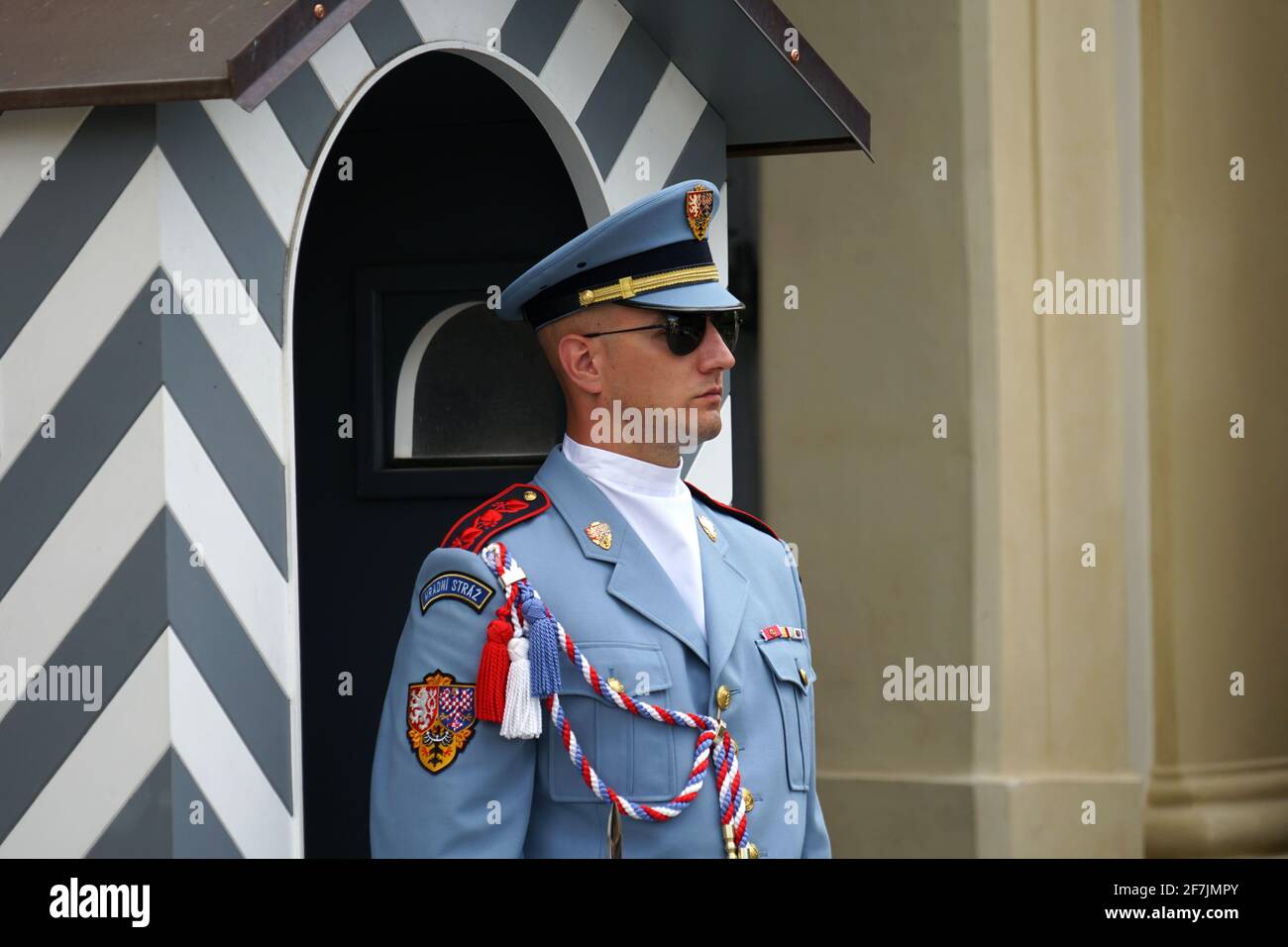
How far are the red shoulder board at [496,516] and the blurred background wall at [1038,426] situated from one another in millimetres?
2599

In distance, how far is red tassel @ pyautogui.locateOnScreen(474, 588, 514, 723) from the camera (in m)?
2.37

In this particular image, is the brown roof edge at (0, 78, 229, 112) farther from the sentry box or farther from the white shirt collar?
the white shirt collar

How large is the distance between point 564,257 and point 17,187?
2.47 feet

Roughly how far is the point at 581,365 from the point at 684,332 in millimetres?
156

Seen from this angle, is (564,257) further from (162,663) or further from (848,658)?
(848,658)

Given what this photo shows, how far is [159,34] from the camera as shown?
2.36 metres

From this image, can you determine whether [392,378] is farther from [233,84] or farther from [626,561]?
[233,84]

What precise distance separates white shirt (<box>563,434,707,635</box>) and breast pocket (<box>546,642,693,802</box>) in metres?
0.18

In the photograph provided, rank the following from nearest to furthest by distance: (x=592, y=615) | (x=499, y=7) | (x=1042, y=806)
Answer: (x=592, y=615)
(x=499, y=7)
(x=1042, y=806)

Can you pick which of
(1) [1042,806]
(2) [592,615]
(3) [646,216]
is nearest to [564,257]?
(3) [646,216]

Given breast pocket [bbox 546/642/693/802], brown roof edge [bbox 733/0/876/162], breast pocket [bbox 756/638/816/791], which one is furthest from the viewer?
brown roof edge [bbox 733/0/876/162]

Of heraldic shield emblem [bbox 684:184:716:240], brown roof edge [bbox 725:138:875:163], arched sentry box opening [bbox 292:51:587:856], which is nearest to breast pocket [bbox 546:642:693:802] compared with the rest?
heraldic shield emblem [bbox 684:184:716:240]

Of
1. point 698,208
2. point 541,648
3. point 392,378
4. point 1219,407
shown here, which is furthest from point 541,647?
point 1219,407

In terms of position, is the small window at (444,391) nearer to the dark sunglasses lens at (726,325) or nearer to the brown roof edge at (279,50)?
the dark sunglasses lens at (726,325)
